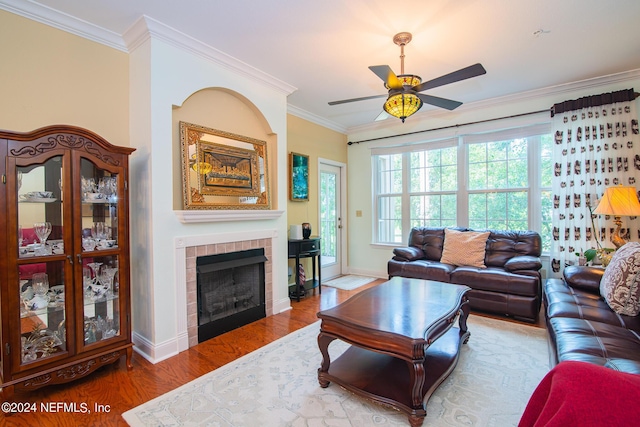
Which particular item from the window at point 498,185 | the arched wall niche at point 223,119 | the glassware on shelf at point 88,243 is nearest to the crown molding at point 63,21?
the arched wall niche at point 223,119

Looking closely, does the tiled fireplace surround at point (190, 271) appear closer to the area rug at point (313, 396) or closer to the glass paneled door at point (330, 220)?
the area rug at point (313, 396)

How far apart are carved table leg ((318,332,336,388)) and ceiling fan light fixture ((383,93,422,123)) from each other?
1.90 metres

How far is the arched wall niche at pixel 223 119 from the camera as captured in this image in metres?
2.85

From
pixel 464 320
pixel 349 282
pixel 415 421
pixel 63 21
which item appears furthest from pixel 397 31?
pixel 349 282

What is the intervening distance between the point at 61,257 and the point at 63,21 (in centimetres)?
185

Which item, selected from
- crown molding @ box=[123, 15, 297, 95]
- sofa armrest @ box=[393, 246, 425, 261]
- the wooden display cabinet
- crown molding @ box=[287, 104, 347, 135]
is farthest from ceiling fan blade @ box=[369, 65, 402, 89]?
sofa armrest @ box=[393, 246, 425, 261]

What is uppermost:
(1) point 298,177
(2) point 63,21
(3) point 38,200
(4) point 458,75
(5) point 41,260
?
(2) point 63,21

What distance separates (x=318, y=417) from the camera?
1.84 meters

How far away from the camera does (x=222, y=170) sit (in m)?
3.19

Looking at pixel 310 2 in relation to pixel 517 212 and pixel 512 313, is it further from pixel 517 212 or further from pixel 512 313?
pixel 517 212

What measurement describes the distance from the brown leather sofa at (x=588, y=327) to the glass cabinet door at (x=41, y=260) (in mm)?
3195

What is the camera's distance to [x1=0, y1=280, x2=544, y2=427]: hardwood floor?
1870mm

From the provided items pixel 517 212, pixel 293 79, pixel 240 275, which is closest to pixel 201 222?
pixel 240 275

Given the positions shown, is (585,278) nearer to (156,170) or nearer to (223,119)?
(223,119)
